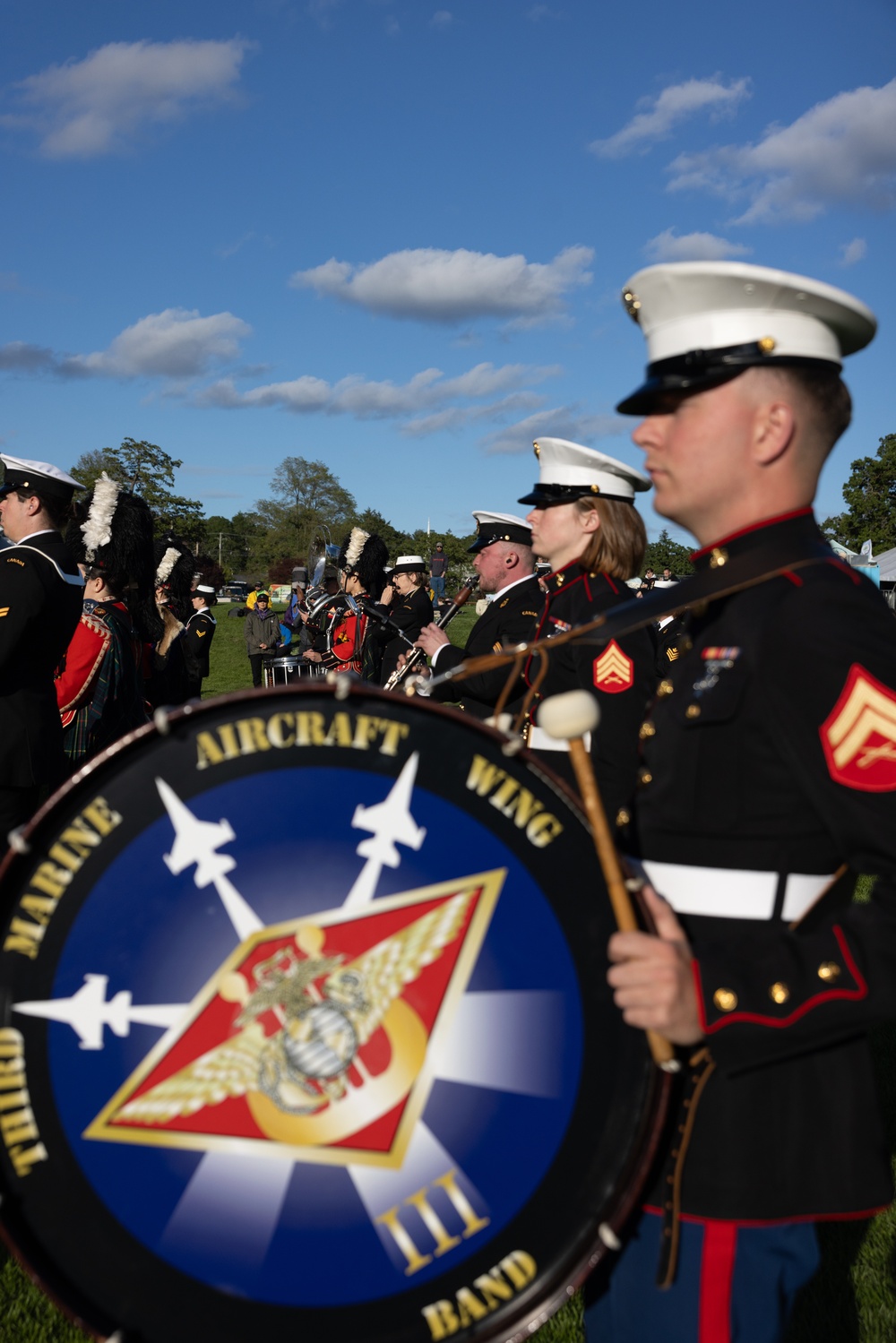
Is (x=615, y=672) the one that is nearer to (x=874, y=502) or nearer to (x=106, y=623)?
(x=106, y=623)

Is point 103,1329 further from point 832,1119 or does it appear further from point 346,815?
point 832,1119

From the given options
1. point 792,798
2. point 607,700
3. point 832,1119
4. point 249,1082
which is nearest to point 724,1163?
point 832,1119

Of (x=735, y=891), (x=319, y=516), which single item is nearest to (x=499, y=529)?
(x=735, y=891)

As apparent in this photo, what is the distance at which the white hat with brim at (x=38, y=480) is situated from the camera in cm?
518

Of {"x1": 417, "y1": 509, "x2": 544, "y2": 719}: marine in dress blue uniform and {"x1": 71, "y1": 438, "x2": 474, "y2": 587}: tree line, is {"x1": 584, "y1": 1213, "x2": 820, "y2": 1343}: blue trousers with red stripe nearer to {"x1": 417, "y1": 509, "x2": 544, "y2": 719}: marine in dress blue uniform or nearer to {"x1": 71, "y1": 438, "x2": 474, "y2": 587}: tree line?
{"x1": 417, "y1": 509, "x2": 544, "y2": 719}: marine in dress blue uniform

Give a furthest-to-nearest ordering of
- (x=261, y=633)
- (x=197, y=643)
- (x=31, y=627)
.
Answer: (x=261, y=633) < (x=197, y=643) < (x=31, y=627)

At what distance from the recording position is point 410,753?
4.61 ft

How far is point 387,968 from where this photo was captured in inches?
54.9

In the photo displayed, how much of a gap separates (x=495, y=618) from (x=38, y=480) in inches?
100

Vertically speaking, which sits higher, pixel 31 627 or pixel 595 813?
pixel 31 627

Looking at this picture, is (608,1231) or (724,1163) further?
(724,1163)

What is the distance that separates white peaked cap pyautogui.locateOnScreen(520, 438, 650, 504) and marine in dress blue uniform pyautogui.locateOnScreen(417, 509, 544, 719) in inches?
30.1

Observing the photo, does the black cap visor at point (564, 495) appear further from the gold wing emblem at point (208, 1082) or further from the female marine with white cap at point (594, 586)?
the gold wing emblem at point (208, 1082)

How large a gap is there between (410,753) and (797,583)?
60cm
